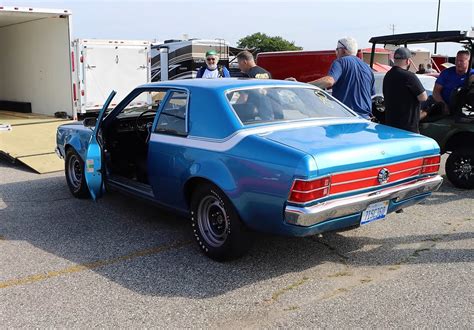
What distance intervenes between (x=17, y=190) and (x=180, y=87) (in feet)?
10.9

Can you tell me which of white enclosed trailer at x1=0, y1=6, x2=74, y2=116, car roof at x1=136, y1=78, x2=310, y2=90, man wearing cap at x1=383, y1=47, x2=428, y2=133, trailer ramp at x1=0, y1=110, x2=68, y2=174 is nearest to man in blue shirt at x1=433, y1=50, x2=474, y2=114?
man wearing cap at x1=383, y1=47, x2=428, y2=133

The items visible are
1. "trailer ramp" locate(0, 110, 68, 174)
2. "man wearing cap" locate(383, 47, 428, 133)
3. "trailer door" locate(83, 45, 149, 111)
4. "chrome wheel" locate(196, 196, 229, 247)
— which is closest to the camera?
"chrome wheel" locate(196, 196, 229, 247)

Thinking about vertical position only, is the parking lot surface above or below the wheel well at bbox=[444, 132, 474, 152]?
below

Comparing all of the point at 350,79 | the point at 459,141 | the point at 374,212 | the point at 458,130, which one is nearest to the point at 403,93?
the point at 350,79

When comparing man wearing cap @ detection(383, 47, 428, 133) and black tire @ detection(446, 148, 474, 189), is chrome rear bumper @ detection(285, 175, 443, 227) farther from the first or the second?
black tire @ detection(446, 148, 474, 189)

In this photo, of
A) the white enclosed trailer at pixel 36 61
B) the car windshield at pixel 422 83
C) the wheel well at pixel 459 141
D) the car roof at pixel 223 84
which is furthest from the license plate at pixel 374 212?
the white enclosed trailer at pixel 36 61

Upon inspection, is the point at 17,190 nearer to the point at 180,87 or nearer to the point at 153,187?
the point at 153,187

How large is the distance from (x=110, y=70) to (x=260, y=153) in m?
8.86

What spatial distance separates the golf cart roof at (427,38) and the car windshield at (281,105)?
2824mm

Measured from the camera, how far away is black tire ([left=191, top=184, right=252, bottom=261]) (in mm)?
4031

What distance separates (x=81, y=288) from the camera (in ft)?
12.6

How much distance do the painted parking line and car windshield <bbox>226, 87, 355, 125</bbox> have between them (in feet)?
4.56

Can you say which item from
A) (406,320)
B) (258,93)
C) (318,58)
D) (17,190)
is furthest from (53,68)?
(406,320)

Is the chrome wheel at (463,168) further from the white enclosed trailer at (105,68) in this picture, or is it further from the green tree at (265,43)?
the green tree at (265,43)
